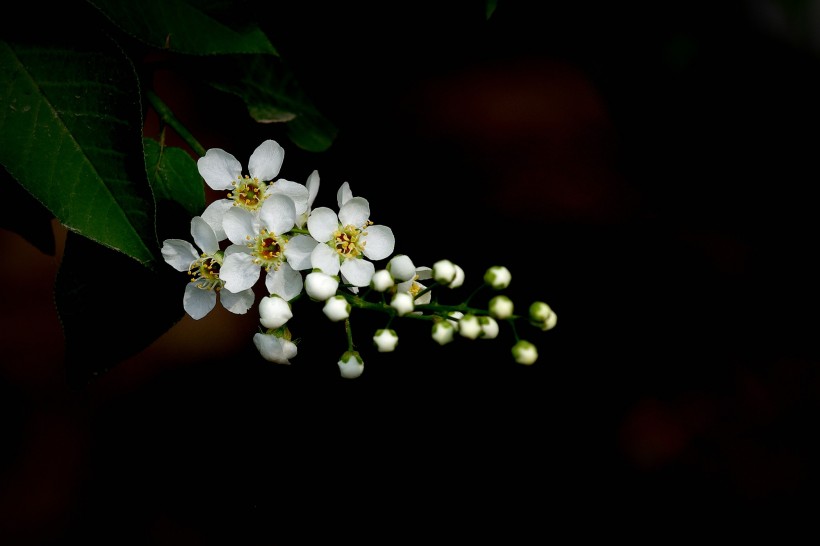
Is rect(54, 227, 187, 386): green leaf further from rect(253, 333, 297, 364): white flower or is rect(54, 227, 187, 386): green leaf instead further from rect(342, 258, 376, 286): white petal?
rect(342, 258, 376, 286): white petal

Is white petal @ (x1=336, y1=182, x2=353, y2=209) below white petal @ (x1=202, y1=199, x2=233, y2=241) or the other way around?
the other way around

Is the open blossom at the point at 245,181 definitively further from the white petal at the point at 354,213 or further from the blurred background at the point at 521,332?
the blurred background at the point at 521,332

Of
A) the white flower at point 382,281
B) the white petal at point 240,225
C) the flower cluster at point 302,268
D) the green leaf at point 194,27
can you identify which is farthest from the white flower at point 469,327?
the green leaf at point 194,27

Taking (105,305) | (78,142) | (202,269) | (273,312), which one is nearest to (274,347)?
(273,312)

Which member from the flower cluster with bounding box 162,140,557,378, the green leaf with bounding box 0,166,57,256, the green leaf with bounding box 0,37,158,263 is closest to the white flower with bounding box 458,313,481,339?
the flower cluster with bounding box 162,140,557,378

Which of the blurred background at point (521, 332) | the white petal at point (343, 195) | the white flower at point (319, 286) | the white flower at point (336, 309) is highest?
the white petal at point (343, 195)

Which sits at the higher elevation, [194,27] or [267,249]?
[194,27]

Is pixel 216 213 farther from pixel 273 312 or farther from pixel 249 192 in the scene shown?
pixel 273 312
